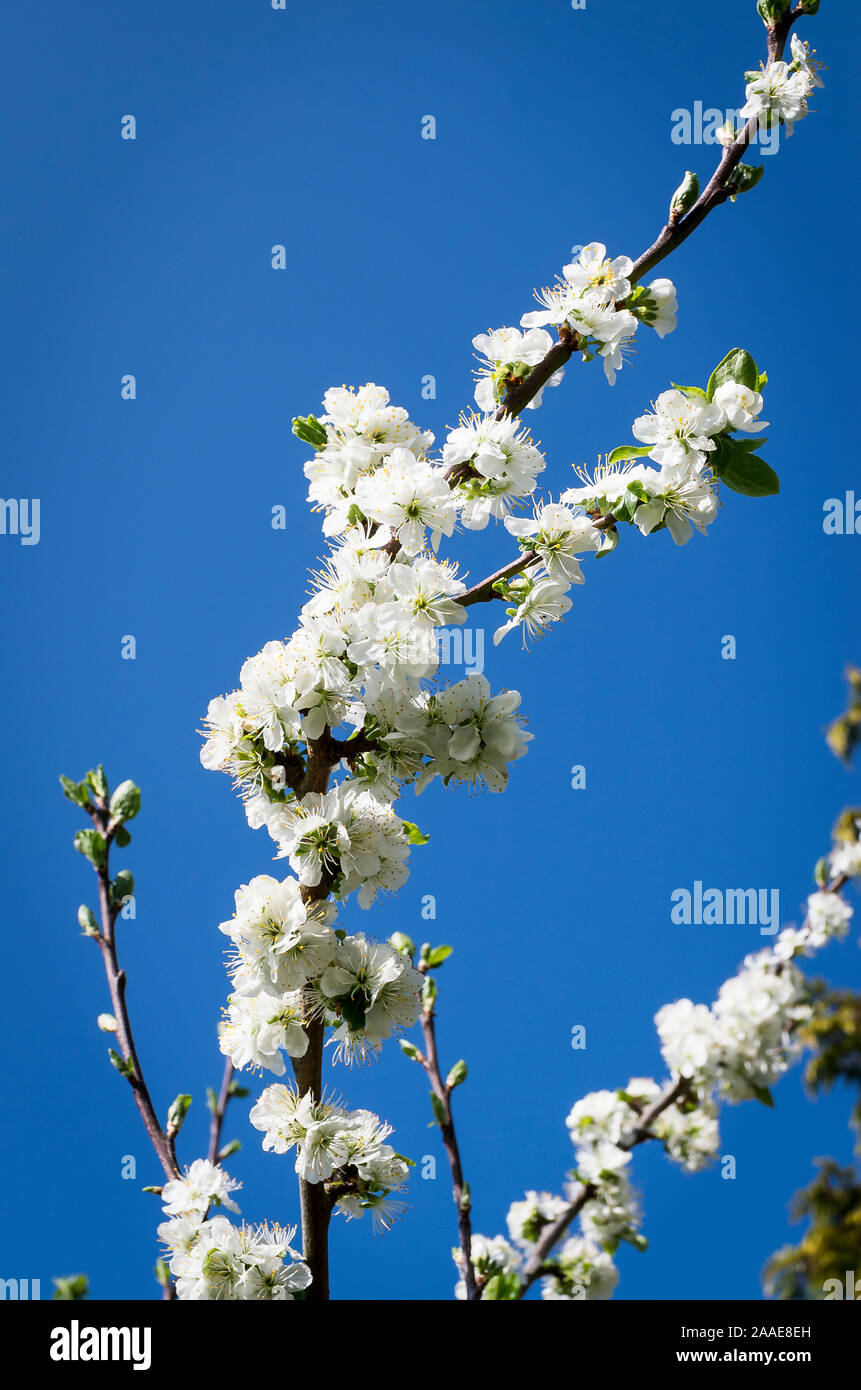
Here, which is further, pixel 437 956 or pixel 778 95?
pixel 437 956

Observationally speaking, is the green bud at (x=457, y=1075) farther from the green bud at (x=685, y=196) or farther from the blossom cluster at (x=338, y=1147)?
the green bud at (x=685, y=196)

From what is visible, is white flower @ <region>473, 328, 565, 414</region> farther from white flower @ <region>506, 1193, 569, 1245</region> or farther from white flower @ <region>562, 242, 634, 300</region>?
white flower @ <region>506, 1193, 569, 1245</region>

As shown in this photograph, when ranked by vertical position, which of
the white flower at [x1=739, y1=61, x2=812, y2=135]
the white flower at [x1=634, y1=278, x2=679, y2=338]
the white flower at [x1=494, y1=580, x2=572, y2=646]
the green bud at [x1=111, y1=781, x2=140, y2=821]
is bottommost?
the green bud at [x1=111, y1=781, x2=140, y2=821]

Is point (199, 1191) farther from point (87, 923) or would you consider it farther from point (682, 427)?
point (682, 427)

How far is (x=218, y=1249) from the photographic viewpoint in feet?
3.91

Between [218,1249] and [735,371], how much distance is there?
4.08 feet

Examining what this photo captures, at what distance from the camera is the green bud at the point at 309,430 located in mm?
1355

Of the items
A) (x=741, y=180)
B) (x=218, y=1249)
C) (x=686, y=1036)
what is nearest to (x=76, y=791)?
(x=218, y=1249)

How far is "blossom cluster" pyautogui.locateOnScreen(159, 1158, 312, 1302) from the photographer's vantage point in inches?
45.6

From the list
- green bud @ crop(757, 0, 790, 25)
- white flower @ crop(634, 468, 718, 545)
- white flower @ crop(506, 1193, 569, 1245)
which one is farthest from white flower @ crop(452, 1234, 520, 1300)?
green bud @ crop(757, 0, 790, 25)

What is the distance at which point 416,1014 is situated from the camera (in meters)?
1.21
